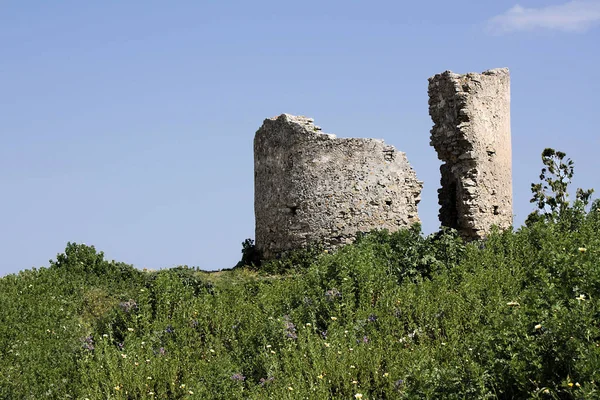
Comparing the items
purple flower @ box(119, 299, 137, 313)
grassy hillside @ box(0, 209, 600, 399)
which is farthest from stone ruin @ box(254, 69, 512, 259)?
purple flower @ box(119, 299, 137, 313)

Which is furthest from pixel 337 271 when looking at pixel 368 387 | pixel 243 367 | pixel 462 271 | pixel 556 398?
pixel 556 398

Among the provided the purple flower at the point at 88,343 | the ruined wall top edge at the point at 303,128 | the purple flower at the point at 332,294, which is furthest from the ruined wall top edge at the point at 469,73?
the purple flower at the point at 88,343

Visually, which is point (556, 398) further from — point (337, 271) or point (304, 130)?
point (304, 130)

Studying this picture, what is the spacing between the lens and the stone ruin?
18.9 metres

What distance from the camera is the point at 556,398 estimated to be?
24.6ft

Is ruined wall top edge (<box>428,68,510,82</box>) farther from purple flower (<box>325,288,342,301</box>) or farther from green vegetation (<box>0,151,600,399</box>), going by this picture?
purple flower (<box>325,288,342,301</box>)

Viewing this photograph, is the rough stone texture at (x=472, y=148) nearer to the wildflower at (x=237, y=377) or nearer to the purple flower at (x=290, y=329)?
the purple flower at (x=290, y=329)


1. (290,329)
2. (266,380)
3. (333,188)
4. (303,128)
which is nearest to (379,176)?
(333,188)

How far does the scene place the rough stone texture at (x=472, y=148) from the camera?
19.5m

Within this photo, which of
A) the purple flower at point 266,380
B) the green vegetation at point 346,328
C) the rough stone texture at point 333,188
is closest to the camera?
the green vegetation at point 346,328

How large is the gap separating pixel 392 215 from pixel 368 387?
31.5ft

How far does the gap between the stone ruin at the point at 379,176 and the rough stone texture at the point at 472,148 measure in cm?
2

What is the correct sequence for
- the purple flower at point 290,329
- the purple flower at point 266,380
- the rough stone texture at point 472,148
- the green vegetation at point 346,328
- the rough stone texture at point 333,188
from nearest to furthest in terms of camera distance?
the green vegetation at point 346,328, the purple flower at point 266,380, the purple flower at point 290,329, the rough stone texture at point 333,188, the rough stone texture at point 472,148

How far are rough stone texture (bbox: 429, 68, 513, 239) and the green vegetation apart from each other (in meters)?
3.34
